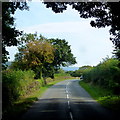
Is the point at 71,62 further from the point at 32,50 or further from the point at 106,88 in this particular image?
the point at 106,88

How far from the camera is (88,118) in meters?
15.2

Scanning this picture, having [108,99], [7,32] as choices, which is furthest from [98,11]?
[108,99]

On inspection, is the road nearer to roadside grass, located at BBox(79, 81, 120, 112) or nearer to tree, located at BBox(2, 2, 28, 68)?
roadside grass, located at BBox(79, 81, 120, 112)

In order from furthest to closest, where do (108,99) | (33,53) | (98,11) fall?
(33,53) → (108,99) → (98,11)

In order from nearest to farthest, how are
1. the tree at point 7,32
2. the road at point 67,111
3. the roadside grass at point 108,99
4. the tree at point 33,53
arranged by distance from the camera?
the road at point 67,111, the tree at point 7,32, the roadside grass at point 108,99, the tree at point 33,53

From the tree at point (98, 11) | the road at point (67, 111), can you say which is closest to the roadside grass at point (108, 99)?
the road at point (67, 111)

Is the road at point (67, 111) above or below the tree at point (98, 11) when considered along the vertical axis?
below

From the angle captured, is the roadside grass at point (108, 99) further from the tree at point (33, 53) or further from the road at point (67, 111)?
the tree at point (33, 53)

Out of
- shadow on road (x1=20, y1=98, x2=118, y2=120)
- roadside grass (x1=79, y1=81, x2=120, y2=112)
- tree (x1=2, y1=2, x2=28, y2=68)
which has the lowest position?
shadow on road (x1=20, y1=98, x2=118, y2=120)

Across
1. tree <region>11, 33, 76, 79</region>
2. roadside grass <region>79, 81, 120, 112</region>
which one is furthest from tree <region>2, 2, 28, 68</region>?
tree <region>11, 33, 76, 79</region>

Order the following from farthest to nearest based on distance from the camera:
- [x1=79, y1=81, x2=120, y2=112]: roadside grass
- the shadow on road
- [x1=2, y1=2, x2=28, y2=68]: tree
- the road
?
[x1=79, y1=81, x2=120, y2=112]: roadside grass
[x1=2, y1=2, x2=28, y2=68]: tree
the road
the shadow on road

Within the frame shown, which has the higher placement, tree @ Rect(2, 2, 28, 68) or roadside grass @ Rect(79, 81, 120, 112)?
tree @ Rect(2, 2, 28, 68)

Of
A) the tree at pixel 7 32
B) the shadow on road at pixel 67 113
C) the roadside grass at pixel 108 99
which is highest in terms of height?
the tree at pixel 7 32

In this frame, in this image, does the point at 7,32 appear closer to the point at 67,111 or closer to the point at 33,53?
the point at 67,111
